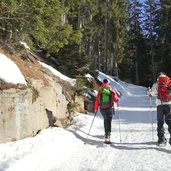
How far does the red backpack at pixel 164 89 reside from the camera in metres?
11.2

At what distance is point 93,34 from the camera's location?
163 feet

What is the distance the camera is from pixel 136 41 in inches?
2773

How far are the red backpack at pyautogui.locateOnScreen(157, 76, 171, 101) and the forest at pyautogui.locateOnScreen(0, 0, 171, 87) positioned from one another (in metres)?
4.41

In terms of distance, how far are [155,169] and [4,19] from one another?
6.79 meters

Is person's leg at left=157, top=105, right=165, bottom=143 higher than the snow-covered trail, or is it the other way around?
person's leg at left=157, top=105, right=165, bottom=143

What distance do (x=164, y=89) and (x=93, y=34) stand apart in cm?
3909

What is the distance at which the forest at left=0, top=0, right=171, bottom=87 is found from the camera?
A: 519 inches

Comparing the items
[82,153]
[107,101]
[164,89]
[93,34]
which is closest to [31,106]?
[82,153]

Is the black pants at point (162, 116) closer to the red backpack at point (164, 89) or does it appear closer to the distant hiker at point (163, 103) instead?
the distant hiker at point (163, 103)

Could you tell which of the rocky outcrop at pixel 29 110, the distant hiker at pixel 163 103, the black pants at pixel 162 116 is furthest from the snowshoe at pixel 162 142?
the rocky outcrop at pixel 29 110

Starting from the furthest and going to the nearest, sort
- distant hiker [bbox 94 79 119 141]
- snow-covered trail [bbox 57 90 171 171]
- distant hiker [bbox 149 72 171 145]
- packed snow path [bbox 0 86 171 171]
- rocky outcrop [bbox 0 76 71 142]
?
1. distant hiker [bbox 94 79 119 141]
2. distant hiker [bbox 149 72 171 145]
3. rocky outcrop [bbox 0 76 71 142]
4. snow-covered trail [bbox 57 90 171 171]
5. packed snow path [bbox 0 86 171 171]

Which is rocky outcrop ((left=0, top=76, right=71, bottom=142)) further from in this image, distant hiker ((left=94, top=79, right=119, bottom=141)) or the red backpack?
the red backpack

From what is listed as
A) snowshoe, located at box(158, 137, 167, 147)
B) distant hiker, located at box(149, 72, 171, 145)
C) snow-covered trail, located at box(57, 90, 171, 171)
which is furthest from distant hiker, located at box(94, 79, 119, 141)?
snowshoe, located at box(158, 137, 167, 147)

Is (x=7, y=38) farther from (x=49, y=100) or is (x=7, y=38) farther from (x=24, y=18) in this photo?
(x=49, y=100)
